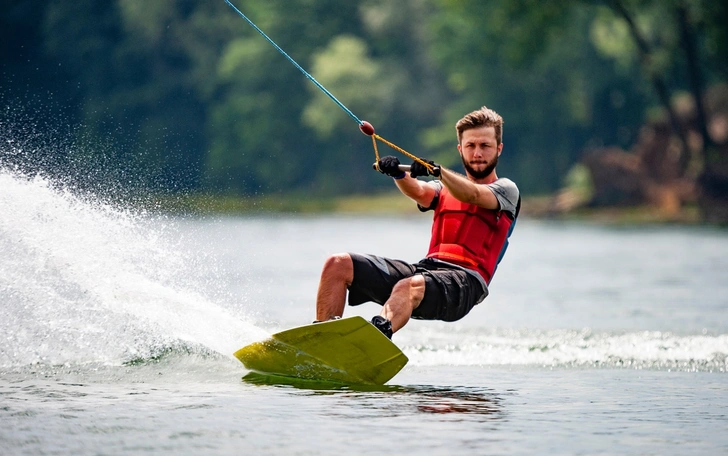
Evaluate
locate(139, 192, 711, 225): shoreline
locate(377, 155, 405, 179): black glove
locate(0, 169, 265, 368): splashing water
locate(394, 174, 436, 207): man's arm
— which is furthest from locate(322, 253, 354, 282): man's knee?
locate(139, 192, 711, 225): shoreline

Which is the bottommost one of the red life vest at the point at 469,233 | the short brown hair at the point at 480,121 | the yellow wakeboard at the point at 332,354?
the yellow wakeboard at the point at 332,354

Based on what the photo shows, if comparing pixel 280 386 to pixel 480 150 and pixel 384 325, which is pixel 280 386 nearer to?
pixel 384 325

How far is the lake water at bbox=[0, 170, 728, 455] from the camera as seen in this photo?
628 cm

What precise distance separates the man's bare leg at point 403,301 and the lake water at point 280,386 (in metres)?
0.42

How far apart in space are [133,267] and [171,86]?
50.7 metres

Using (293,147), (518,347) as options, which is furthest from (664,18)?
(518,347)

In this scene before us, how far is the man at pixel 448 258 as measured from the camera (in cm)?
765

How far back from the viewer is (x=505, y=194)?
307 inches

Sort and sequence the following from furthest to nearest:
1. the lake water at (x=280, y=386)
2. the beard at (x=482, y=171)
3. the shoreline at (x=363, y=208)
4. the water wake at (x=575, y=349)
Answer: the shoreline at (x=363, y=208) → the water wake at (x=575, y=349) → the beard at (x=482, y=171) → the lake water at (x=280, y=386)

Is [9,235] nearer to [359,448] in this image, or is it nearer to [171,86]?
[359,448]

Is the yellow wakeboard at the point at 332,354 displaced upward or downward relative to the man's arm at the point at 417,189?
downward

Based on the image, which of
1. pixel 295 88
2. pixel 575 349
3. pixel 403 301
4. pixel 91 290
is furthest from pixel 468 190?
pixel 295 88

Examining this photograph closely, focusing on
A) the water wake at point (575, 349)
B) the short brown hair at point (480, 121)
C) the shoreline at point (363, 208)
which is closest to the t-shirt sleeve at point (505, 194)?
the short brown hair at point (480, 121)

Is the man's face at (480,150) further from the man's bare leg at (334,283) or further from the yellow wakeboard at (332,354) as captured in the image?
the yellow wakeboard at (332,354)
